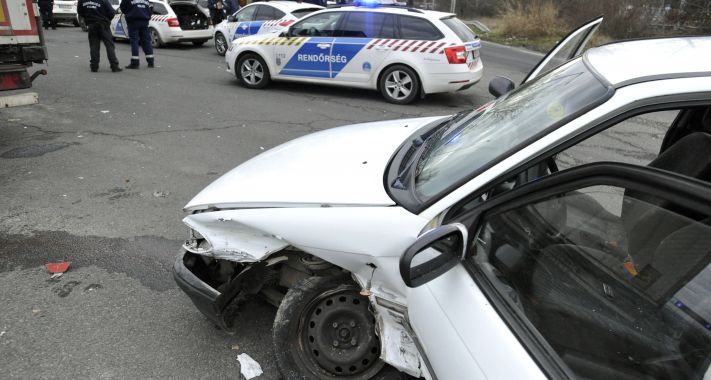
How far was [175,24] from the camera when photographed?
1460cm

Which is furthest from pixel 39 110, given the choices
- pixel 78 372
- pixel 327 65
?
pixel 78 372

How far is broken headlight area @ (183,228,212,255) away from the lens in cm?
245

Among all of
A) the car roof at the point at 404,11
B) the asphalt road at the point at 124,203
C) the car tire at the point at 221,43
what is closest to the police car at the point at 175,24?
the car tire at the point at 221,43

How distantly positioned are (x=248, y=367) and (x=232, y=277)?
0.49 metres

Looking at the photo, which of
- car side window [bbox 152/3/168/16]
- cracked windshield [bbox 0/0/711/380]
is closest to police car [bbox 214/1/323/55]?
car side window [bbox 152/3/168/16]

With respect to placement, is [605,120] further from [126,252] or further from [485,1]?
[485,1]

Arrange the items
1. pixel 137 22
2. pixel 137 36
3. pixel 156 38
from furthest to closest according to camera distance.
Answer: pixel 156 38 → pixel 137 36 → pixel 137 22

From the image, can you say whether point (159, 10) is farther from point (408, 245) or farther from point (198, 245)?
point (408, 245)

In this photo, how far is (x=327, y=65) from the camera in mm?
9039

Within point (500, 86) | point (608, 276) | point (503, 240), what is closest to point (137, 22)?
point (500, 86)

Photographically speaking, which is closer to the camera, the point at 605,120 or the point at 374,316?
the point at 605,120

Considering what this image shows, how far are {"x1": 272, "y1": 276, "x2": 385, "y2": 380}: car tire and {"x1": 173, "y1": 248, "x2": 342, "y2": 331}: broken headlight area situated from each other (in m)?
0.12

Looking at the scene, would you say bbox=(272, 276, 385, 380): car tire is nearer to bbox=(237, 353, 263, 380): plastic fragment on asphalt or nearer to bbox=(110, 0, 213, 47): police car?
bbox=(237, 353, 263, 380): plastic fragment on asphalt

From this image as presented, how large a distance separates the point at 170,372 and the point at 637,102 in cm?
245
